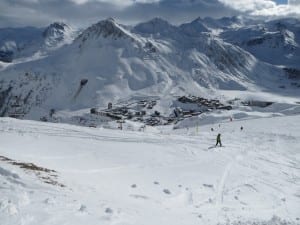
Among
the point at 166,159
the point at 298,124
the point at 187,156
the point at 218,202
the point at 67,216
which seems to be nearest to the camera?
the point at 67,216

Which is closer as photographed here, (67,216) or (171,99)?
(67,216)

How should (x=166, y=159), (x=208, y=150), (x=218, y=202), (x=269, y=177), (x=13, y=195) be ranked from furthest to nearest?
1. (x=208, y=150)
2. (x=166, y=159)
3. (x=269, y=177)
4. (x=218, y=202)
5. (x=13, y=195)

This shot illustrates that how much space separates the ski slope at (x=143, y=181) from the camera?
638 inches

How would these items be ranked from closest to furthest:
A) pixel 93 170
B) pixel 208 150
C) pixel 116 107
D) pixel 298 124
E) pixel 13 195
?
pixel 13 195, pixel 93 170, pixel 208 150, pixel 298 124, pixel 116 107

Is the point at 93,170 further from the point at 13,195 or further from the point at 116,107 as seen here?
the point at 116,107

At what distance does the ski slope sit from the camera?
53.2ft

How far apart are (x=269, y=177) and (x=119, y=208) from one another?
1454cm

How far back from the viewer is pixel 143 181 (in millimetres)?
23625

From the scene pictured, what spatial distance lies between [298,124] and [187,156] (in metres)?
34.2

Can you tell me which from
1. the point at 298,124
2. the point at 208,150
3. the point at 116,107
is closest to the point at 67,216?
the point at 208,150

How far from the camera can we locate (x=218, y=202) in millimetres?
21328

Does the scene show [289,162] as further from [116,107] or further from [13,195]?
[116,107]

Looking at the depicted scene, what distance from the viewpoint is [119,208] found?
17062 millimetres

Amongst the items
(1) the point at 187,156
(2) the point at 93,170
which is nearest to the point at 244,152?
(1) the point at 187,156
